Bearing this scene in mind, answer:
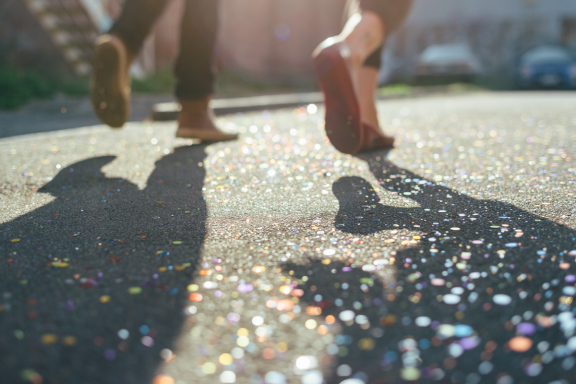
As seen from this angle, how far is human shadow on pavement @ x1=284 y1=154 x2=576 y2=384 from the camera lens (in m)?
0.80

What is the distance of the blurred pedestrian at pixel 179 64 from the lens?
8.64 ft

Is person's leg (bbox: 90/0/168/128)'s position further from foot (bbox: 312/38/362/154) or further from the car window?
the car window

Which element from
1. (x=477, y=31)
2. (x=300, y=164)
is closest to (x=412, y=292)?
(x=300, y=164)

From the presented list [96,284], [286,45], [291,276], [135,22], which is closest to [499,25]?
[286,45]

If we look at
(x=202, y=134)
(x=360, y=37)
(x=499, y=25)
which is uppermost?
(x=360, y=37)

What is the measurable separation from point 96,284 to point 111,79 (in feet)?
5.72

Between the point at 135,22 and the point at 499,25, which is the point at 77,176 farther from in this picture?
the point at 499,25

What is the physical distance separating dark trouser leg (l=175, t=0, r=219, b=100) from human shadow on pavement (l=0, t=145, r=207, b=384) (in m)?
1.29

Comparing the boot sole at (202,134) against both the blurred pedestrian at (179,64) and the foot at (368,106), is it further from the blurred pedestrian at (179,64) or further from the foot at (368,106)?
the foot at (368,106)

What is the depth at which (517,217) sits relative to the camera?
151 cm

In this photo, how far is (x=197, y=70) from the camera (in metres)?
3.04

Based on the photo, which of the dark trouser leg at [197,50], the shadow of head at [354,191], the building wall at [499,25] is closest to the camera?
the shadow of head at [354,191]

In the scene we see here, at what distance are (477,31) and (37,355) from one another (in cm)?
1921

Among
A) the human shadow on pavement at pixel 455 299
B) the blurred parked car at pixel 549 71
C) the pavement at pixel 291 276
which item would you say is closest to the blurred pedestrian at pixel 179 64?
the pavement at pixel 291 276
